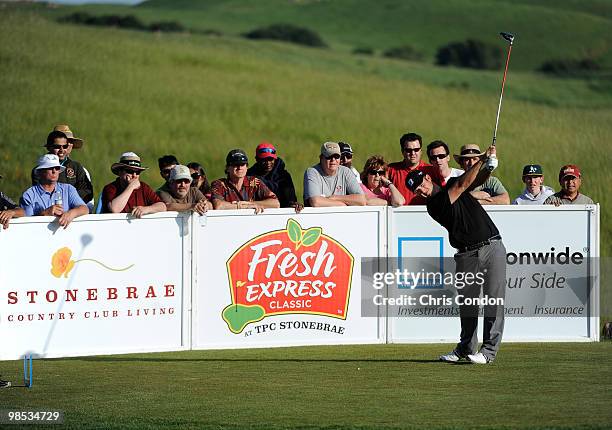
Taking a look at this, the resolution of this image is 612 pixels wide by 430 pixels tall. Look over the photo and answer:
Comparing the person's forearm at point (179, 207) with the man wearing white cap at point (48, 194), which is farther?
the person's forearm at point (179, 207)

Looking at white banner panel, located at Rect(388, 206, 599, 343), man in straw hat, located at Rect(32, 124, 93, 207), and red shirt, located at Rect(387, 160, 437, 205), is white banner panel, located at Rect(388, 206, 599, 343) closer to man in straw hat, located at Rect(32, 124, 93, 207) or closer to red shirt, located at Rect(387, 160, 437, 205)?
red shirt, located at Rect(387, 160, 437, 205)

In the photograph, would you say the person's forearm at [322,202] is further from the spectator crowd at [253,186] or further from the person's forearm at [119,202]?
the person's forearm at [119,202]

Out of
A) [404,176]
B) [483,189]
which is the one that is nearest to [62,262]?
[404,176]

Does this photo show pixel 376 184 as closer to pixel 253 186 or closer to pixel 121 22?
pixel 253 186

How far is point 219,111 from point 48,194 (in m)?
31.5

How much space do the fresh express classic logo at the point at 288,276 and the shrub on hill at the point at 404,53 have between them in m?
79.1

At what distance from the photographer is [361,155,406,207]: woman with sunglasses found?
13.5 metres

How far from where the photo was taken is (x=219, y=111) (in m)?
43.8

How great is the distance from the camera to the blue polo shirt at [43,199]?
40.8ft

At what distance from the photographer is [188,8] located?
126 metres

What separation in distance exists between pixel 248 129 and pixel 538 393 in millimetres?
31552

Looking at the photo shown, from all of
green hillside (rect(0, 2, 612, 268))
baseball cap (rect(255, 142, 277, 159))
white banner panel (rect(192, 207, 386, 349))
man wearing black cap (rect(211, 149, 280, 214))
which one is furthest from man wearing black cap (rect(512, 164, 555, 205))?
green hillside (rect(0, 2, 612, 268))

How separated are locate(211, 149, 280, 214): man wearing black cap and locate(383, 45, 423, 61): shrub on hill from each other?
78.9 meters

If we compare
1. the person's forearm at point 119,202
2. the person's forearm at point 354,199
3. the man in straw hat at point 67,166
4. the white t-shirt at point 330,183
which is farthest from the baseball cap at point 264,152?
the man in straw hat at point 67,166
